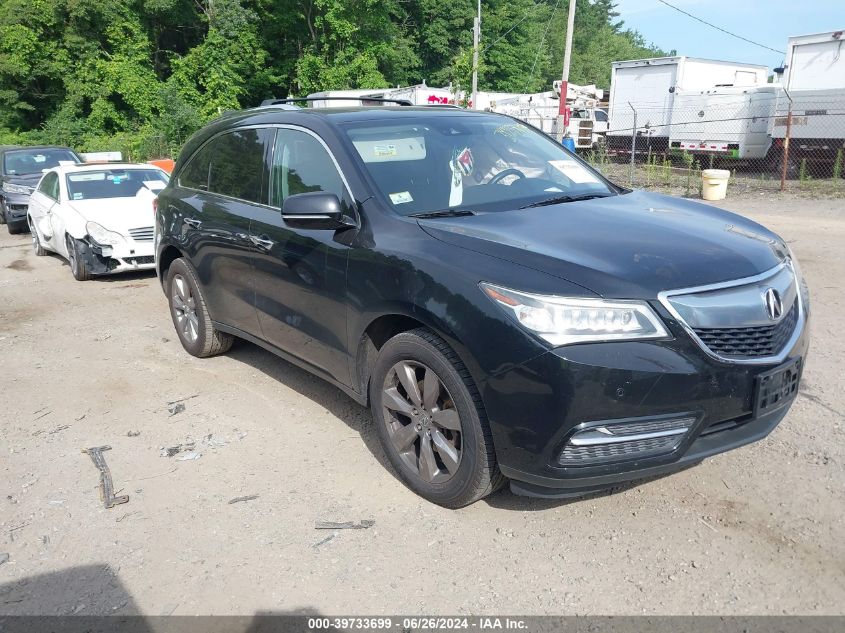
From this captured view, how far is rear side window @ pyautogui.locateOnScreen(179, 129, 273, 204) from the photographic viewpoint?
4.60 m

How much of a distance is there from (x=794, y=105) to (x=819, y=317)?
45.6ft

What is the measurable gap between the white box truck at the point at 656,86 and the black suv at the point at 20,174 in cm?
1588

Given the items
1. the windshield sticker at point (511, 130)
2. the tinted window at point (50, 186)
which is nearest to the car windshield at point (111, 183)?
the tinted window at point (50, 186)

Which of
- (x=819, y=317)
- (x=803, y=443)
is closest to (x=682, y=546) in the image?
(x=803, y=443)

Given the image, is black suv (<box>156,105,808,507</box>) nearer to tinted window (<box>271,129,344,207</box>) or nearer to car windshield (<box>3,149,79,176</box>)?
tinted window (<box>271,129,344,207</box>)

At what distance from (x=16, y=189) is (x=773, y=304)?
49.8ft

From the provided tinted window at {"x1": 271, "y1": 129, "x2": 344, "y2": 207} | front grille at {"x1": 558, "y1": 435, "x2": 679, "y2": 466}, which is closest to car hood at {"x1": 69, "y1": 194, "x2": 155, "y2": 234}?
tinted window at {"x1": 271, "y1": 129, "x2": 344, "y2": 207}

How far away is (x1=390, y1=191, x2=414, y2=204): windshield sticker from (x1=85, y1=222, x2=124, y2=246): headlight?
6.37 metres

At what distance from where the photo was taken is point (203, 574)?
120 inches

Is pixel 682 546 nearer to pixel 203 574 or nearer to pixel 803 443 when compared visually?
pixel 803 443

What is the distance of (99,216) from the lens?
360 inches

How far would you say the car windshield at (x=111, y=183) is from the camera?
988cm

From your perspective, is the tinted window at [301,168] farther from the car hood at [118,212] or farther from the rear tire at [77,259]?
the rear tire at [77,259]

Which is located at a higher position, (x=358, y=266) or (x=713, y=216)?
(x=713, y=216)
